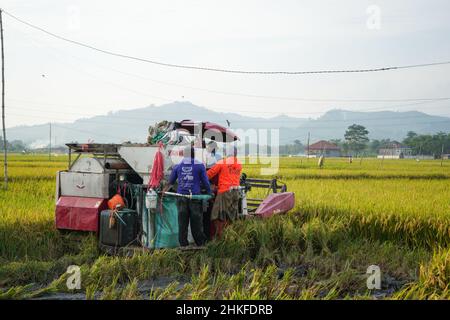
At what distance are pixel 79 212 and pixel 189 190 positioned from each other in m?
1.86

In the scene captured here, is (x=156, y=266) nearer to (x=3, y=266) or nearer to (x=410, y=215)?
(x=3, y=266)

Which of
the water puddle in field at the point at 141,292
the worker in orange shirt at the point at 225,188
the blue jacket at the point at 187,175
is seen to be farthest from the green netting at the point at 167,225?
the water puddle in field at the point at 141,292

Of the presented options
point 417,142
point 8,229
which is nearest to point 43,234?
point 8,229

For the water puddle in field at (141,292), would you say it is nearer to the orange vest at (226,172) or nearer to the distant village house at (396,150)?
the orange vest at (226,172)

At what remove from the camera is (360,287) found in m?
6.68

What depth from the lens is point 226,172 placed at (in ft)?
27.6

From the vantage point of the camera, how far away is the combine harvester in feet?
26.0

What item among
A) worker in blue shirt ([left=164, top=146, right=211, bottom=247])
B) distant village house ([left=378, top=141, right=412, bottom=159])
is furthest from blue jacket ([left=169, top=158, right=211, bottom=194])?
distant village house ([left=378, top=141, right=412, bottom=159])

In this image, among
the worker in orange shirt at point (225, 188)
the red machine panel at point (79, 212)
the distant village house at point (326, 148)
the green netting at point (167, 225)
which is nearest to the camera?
the green netting at point (167, 225)

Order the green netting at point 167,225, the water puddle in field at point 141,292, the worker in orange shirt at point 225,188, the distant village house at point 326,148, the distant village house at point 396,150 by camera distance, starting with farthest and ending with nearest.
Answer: the distant village house at point 326,148, the distant village house at point 396,150, the worker in orange shirt at point 225,188, the green netting at point 167,225, the water puddle in field at point 141,292

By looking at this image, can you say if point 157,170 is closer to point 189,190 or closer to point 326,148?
point 189,190

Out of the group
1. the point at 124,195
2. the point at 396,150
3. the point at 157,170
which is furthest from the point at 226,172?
the point at 396,150

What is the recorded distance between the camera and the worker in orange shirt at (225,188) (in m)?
8.35
